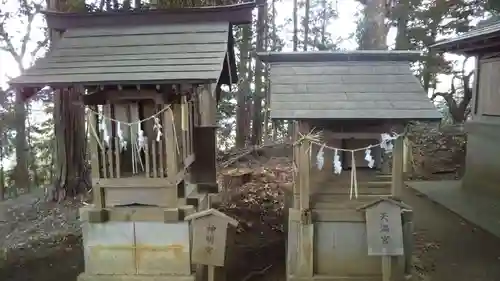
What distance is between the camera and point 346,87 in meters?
5.29

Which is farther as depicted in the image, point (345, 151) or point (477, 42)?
point (477, 42)

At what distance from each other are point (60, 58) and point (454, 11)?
13330 mm

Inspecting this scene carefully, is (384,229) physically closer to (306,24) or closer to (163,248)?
(163,248)

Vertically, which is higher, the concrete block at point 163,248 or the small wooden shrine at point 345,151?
the small wooden shrine at point 345,151

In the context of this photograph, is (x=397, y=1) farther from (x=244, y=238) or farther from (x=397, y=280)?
(x=397, y=280)

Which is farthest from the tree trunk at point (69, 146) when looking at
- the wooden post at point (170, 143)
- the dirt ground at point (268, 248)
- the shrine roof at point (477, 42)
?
the shrine roof at point (477, 42)

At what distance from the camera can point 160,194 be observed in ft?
18.1

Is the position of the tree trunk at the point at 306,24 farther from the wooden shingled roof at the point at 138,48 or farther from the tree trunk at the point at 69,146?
the wooden shingled roof at the point at 138,48

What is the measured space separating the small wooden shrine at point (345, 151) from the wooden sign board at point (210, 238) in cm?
100

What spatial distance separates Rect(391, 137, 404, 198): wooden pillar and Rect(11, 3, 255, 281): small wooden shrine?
240 centimetres

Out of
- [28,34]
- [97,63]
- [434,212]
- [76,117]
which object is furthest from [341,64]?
[28,34]

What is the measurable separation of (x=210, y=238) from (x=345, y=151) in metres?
2.08

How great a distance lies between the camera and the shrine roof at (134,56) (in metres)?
5.03

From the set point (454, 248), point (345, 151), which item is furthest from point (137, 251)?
point (454, 248)
